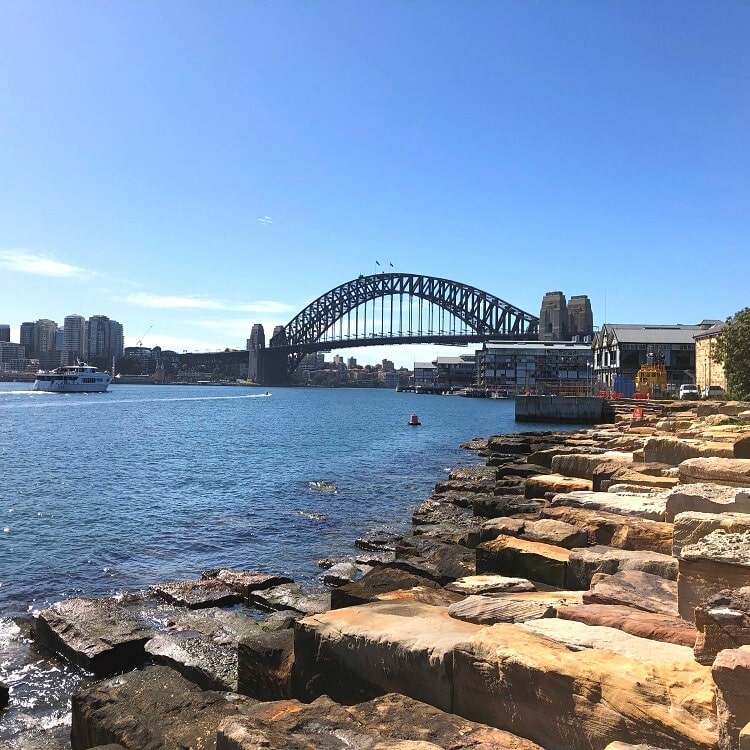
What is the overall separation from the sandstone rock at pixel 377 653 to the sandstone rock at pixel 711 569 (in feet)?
4.05

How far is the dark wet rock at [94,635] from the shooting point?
6.43 m

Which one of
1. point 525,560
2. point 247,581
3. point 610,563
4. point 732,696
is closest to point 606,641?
point 732,696

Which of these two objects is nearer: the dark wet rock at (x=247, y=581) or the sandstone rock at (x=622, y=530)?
the sandstone rock at (x=622, y=530)

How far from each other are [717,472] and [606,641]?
4.00m

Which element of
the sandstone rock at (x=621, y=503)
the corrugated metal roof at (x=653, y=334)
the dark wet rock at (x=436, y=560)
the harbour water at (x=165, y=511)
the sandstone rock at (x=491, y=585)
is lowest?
the harbour water at (x=165, y=511)

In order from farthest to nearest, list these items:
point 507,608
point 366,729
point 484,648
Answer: point 507,608, point 484,648, point 366,729

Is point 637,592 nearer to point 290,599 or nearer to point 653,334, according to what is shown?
point 290,599

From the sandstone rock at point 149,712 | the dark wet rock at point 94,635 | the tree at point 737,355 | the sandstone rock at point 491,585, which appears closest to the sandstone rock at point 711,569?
the sandstone rock at point 491,585

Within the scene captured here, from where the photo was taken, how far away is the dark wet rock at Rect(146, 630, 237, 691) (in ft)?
18.3

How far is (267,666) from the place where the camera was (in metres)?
4.59

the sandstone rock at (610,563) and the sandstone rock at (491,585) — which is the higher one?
the sandstone rock at (610,563)

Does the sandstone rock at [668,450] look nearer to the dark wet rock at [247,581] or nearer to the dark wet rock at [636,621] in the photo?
the dark wet rock at [247,581]

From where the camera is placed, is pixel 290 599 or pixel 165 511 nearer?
pixel 290 599

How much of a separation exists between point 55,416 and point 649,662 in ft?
195
